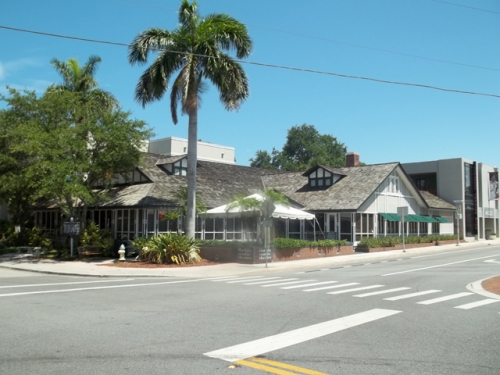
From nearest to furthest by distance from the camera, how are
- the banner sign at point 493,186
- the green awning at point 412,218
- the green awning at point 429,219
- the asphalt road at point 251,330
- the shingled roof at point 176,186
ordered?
the asphalt road at point 251,330 → the shingled roof at point 176,186 → the green awning at point 412,218 → the green awning at point 429,219 → the banner sign at point 493,186

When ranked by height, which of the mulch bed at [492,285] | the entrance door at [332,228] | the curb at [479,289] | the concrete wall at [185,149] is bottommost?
the curb at [479,289]

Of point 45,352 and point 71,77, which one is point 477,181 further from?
point 45,352

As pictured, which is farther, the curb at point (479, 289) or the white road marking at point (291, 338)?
the curb at point (479, 289)

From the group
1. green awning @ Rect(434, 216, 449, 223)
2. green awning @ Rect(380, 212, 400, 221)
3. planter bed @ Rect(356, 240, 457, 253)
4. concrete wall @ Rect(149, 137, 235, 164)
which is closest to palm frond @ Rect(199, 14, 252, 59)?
planter bed @ Rect(356, 240, 457, 253)

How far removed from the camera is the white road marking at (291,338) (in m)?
6.93

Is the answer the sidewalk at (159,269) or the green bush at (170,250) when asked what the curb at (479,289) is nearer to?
the sidewalk at (159,269)

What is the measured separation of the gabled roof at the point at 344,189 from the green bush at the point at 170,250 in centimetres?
1353

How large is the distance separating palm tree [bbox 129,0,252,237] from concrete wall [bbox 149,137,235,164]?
2850 cm

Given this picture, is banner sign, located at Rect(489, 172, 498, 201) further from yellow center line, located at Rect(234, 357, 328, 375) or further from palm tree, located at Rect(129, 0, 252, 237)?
yellow center line, located at Rect(234, 357, 328, 375)

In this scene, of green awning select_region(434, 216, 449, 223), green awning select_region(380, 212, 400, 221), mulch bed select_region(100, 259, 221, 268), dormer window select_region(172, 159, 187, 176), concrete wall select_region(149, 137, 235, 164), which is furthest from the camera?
concrete wall select_region(149, 137, 235, 164)

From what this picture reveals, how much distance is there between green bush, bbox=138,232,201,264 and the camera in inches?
909

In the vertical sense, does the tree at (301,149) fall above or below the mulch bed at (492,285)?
above

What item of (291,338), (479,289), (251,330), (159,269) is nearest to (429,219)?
(159,269)

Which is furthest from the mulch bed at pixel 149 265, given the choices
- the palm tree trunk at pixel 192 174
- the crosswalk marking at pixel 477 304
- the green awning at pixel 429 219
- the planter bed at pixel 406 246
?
the green awning at pixel 429 219
